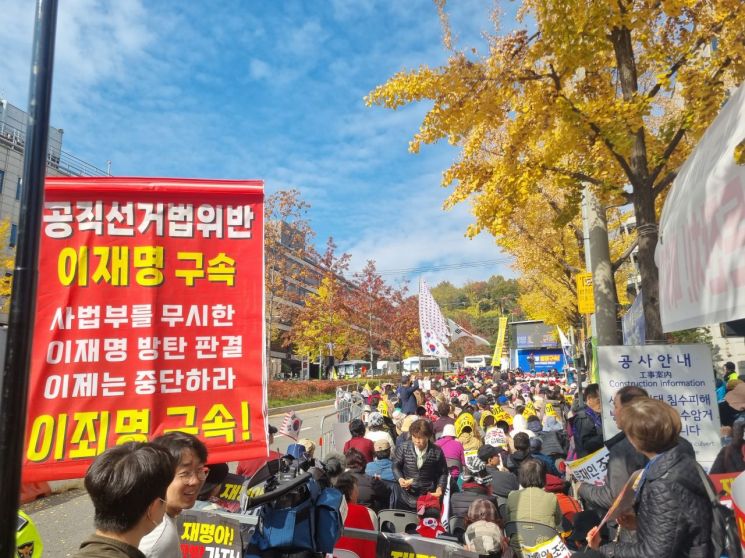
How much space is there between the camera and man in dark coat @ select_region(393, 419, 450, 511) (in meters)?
5.33

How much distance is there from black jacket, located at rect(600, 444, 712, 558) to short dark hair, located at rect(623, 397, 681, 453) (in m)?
0.08

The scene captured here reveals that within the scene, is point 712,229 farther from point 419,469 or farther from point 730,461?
point 419,469

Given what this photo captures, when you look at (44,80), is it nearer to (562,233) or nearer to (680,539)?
(680,539)

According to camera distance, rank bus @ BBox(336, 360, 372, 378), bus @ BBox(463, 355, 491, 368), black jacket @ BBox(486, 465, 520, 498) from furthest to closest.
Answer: bus @ BBox(336, 360, 372, 378)
bus @ BBox(463, 355, 491, 368)
black jacket @ BBox(486, 465, 520, 498)

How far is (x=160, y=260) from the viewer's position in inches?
110

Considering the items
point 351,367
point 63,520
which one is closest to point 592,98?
point 63,520

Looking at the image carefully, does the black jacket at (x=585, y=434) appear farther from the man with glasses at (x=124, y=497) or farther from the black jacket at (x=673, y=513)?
the man with glasses at (x=124, y=497)

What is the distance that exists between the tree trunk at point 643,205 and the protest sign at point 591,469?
2190 mm

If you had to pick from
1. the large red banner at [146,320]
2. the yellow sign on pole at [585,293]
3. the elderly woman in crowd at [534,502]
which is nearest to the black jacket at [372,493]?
the elderly woman in crowd at [534,502]

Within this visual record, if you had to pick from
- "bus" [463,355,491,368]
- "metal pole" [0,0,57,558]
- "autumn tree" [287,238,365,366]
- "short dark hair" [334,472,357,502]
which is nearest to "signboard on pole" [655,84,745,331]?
"metal pole" [0,0,57,558]

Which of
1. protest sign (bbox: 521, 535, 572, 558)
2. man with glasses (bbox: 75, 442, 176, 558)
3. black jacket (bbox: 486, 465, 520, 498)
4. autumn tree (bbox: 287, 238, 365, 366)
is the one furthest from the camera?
autumn tree (bbox: 287, 238, 365, 366)

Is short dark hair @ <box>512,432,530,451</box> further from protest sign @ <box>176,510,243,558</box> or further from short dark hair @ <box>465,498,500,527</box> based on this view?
protest sign @ <box>176,510,243,558</box>

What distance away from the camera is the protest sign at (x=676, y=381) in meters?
4.99

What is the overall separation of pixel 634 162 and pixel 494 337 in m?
88.1
